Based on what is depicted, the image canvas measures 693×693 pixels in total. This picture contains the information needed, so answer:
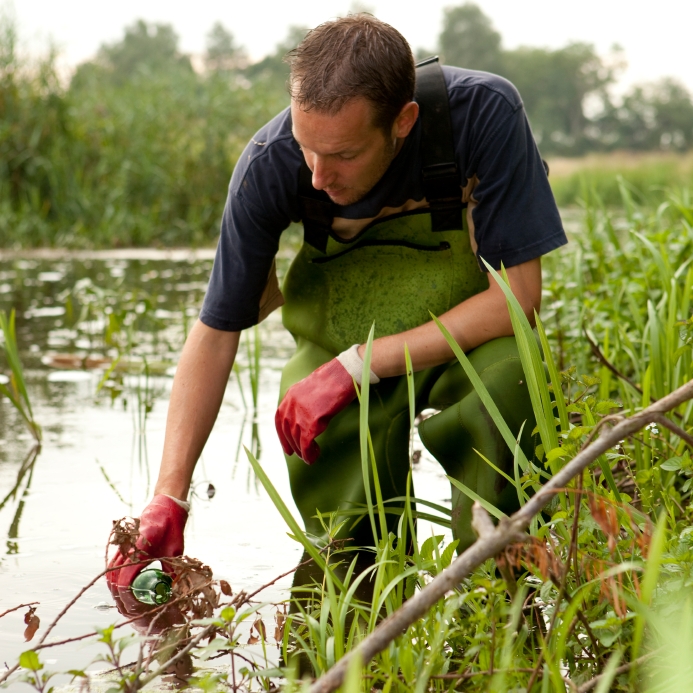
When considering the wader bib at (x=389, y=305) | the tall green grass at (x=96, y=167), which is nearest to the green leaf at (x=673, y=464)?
the wader bib at (x=389, y=305)

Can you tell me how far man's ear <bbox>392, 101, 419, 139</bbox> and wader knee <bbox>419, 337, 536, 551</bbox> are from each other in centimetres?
52

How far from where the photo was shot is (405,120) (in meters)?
2.11

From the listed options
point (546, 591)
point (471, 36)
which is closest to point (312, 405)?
point (546, 591)

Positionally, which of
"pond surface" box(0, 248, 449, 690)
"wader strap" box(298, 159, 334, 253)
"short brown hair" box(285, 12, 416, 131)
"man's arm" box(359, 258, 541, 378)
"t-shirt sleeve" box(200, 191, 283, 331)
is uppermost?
"short brown hair" box(285, 12, 416, 131)

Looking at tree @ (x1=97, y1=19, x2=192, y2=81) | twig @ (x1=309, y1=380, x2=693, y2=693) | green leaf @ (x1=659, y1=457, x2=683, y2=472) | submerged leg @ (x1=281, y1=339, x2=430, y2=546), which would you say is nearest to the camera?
twig @ (x1=309, y1=380, x2=693, y2=693)

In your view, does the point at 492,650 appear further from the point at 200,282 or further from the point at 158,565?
the point at 200,282

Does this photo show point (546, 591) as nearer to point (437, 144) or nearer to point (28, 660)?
point (28, 660)

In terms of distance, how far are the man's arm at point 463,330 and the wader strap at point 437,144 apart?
9.4 inches

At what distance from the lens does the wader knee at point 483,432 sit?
1968 millimetres

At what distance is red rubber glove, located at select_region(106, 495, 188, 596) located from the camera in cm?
184

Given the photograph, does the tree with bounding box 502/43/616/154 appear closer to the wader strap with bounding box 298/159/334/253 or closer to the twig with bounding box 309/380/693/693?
the wader strap with bounding box 298/159/334/253

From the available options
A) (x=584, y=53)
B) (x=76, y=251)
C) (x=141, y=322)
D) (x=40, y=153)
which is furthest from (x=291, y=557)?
(x=584, y=53)

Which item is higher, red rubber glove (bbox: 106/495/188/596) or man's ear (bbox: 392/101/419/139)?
man's ear (bbox: 392/101/419/139)

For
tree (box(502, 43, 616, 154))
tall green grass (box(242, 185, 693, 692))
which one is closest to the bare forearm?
tall green grass (box(242, 185, 693, 692))
